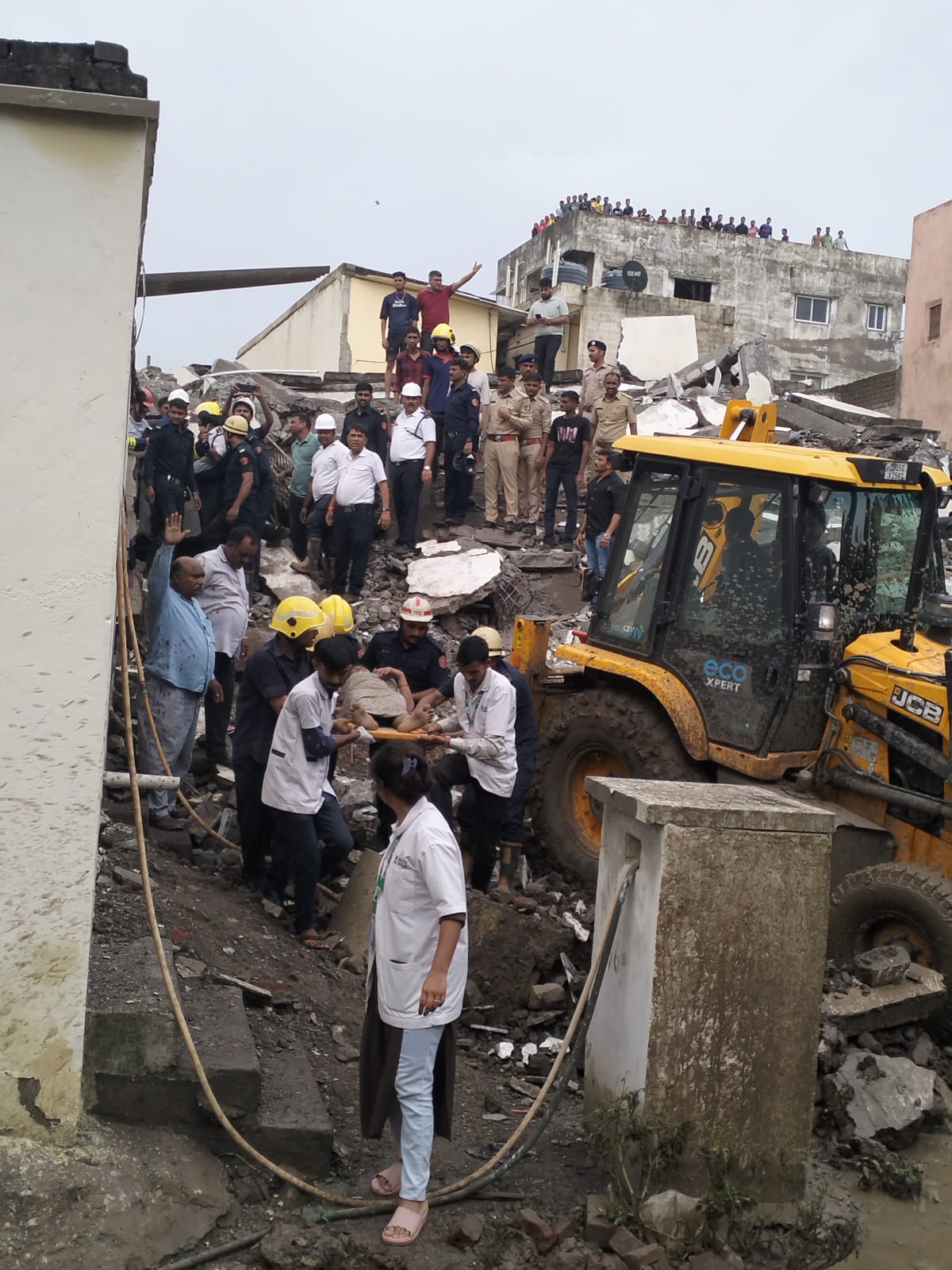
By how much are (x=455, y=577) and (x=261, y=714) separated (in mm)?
5724

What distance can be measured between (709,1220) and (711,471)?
4132 mm

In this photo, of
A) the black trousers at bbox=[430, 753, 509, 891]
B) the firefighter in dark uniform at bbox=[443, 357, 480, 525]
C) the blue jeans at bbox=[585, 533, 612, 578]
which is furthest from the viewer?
the firefighter in dark uniform at bbox=[443, 357, 480, 525]

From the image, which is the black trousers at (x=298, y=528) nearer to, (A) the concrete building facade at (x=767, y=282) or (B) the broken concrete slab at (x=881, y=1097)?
(B) the broken concrete slab at (x=881, y=1097)

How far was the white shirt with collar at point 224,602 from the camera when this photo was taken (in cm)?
864

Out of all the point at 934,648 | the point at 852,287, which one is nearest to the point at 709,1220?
the point at 934,648

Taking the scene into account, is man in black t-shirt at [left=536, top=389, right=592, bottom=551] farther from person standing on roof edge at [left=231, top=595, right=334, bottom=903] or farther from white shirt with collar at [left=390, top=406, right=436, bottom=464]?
person standing on roof edge at [left=231, top=595, right=334, bottom=903]

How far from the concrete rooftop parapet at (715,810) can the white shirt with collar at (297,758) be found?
2.03 m

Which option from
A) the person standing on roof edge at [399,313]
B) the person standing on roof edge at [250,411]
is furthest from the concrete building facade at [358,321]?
the person standing on roof edge at [250,411]

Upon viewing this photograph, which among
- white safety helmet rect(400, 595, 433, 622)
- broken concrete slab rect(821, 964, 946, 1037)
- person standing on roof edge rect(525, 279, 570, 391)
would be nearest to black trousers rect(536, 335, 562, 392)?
person standing on roof edge rect(525, 279, 570, 391)

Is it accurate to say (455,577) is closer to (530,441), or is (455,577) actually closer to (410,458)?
(410,458)

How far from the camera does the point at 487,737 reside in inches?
273

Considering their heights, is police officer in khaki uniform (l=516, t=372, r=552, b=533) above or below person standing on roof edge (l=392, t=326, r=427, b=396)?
below

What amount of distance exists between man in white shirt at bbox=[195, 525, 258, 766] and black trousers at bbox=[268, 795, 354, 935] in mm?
2069

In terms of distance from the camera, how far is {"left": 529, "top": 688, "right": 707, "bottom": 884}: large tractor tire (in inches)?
286
